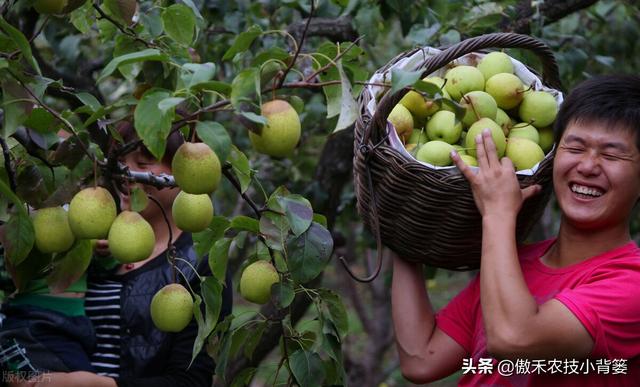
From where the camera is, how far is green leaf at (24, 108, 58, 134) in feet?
4.55

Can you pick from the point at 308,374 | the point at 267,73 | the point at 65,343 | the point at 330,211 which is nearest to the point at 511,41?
the point at 267,73

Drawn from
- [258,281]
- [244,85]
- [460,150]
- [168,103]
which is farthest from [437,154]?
[168,103]

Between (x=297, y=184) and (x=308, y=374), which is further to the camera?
(x=297, y=184)

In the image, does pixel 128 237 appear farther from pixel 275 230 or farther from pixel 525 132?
pixel 525 132

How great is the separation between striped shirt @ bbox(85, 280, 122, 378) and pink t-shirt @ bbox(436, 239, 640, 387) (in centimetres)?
82

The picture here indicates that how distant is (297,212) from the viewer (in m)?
1.46

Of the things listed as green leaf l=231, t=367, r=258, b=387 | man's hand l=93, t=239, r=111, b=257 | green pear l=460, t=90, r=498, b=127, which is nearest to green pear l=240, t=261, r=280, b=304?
green leaf l=231, t=367, r=258, b=387

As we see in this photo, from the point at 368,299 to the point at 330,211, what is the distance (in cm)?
607

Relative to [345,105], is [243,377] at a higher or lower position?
lower

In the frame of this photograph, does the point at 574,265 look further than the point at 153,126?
Yes

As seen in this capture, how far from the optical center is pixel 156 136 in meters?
1.20

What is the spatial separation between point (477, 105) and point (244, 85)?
1.88ft

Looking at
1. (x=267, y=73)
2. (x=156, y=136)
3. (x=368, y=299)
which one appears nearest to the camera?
(x=156, y=136)

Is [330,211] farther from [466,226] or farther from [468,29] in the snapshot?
[466,226]
